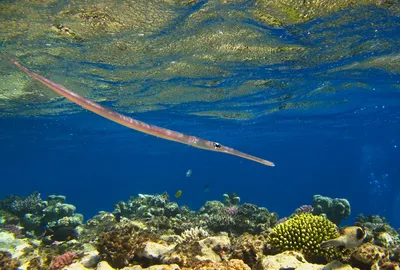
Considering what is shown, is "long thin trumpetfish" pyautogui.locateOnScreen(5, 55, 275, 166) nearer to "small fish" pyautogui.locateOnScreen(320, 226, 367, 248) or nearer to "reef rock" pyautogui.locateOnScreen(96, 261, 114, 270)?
"small fish" pyautogui.locateOnScreen(320, 226, 367, 248)

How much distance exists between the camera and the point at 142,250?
5453mm

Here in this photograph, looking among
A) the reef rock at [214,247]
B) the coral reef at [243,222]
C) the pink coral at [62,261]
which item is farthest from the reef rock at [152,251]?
the coral reef at [243,222]

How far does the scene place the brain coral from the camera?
543cm

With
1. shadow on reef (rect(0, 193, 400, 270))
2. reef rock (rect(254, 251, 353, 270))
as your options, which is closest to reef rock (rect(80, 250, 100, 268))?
shadow on reef (rect(0, 193, 400, 270))

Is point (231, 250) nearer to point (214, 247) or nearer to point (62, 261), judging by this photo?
point (214, 247)

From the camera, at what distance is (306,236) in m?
5.58

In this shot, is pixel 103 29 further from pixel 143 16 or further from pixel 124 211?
Answer: pixel 124 211

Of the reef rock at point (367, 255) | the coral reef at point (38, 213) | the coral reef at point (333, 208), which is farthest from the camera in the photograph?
the coral reef at point (333, 208)

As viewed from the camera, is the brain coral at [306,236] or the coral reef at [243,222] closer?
the brain coral at [306,236]

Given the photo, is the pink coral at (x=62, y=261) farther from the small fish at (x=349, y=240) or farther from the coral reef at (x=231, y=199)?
the coral reef at (x=231, y=199)

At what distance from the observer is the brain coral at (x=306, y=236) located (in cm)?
543

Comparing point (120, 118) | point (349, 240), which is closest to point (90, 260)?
point (120, 118)

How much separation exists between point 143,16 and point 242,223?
9121 mm

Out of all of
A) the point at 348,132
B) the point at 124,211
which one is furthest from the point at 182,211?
the point at 348,132
